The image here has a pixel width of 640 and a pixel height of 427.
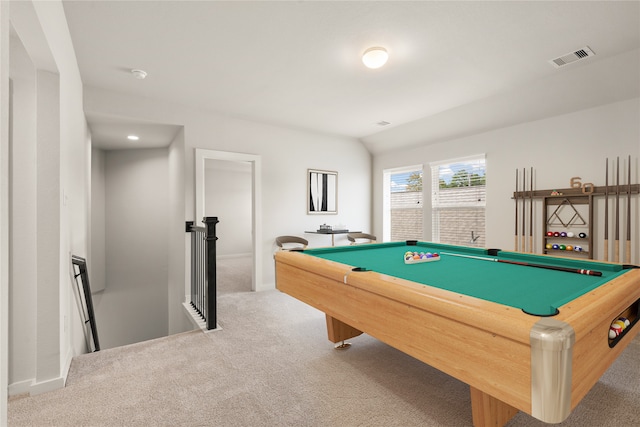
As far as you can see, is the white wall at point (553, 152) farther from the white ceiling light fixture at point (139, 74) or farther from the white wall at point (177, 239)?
the white ceiling light fixture at point (139, 74)

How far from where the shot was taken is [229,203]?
809 cm

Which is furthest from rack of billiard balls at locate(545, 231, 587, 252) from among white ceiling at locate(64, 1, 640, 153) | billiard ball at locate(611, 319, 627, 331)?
billiard ball at locate(611, 319, 627, 331)

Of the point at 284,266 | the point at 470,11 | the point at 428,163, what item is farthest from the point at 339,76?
the point at 428,163

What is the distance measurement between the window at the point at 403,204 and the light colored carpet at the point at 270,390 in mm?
3249

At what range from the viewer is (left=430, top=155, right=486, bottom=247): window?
4.55 metres

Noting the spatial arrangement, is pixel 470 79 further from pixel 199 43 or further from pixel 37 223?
pixel 37 223

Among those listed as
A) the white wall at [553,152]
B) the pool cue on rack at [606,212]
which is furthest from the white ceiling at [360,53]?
the pool cue on rack at [606,212]

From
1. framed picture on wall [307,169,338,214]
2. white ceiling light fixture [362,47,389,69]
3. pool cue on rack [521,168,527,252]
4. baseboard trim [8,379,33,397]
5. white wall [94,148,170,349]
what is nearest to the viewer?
baseboard trim [8,379,33,397]

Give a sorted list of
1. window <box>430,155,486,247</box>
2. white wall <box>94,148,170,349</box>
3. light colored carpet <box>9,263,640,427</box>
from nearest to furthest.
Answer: light colored carpet <box>9,263,640,427</box>, window <box>430,155,486,247</box>, white wall <box>94,148,170,349</box>

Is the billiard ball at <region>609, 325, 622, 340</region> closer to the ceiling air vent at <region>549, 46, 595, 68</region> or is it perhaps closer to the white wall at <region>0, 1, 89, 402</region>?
the ceiling air vent at <region>549, 46, 595, 68</region>

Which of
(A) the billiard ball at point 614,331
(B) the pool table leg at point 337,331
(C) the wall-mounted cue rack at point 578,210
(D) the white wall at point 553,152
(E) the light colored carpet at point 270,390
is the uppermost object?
(D) the white wall at point 553,152

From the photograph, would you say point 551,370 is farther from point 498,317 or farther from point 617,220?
point 617,220

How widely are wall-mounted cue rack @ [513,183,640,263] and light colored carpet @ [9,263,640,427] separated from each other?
1197 millimetres

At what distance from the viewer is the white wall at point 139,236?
18.5 ft
